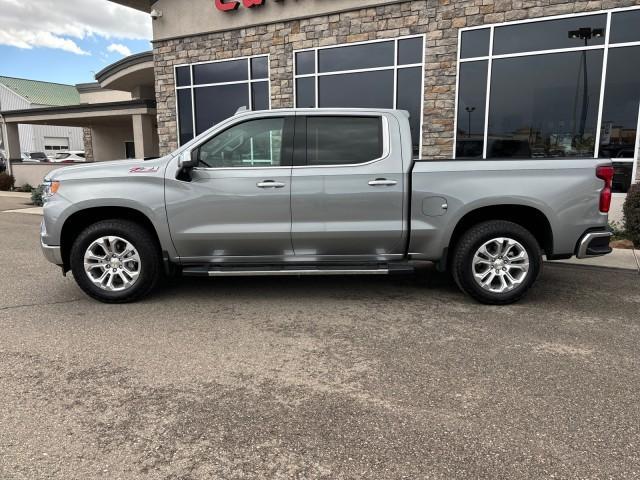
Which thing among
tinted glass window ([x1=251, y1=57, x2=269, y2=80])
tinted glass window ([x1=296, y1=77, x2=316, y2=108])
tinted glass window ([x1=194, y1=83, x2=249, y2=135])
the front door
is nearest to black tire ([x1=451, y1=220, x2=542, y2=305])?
the front door

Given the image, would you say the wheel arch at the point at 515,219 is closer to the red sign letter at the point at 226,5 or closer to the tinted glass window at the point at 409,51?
the tinted glass window at the point at 409,51

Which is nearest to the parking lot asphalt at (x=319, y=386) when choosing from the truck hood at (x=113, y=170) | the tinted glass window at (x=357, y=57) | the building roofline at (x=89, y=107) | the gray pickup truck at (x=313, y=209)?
the gray pickup truck at (x=313, y=209)

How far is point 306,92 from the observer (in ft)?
41.5

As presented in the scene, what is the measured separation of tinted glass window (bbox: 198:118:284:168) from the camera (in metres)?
5.13

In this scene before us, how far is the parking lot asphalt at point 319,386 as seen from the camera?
8.58ft

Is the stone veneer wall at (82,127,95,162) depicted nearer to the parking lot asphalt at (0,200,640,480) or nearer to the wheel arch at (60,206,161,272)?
the parking lot asphalt at (0,200,640,480)

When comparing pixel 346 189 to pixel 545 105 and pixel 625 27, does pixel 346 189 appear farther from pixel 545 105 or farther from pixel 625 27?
pixel 625 27

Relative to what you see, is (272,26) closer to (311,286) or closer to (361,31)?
(361,31)

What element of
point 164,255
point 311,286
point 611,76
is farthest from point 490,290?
point 611,76

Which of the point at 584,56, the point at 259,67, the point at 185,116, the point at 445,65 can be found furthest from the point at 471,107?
the point at 185,116

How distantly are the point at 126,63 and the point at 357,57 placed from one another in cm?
1140

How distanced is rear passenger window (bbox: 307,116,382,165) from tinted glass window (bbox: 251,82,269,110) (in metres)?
8.39

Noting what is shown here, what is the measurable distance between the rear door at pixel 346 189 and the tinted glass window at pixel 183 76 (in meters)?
10.2

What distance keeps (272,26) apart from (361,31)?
2.48 metres
